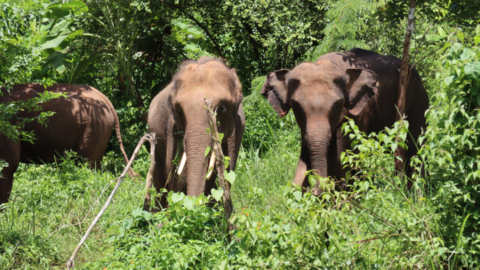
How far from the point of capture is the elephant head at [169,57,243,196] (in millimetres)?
4066

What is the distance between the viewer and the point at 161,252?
333cm

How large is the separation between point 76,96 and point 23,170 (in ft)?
5.81

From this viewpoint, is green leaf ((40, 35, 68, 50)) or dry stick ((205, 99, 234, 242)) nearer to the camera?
dry stick ((205, 99, 234, 242))

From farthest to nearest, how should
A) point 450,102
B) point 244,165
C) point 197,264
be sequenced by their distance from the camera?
1. point 244,165
2. point 197,264
3. point 450,102

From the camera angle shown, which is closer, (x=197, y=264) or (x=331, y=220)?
(x=331, y=220)

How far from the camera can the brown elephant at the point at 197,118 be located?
13.4 feet

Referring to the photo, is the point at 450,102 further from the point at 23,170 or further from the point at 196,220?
the point at 23,170

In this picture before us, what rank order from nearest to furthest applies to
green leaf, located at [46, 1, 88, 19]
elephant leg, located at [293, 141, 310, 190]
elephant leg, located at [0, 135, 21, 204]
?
elephant leg, located at [293, 141, 310, 190] → elephant leg, located at [0, 135, 21, 204] → green leaf, located at [46, 1, 88, 19]

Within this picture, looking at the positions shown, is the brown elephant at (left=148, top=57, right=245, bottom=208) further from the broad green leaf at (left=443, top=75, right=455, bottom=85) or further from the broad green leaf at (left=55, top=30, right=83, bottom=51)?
the broad green leaf at (left=55, top=30, right=83, bottom=51)

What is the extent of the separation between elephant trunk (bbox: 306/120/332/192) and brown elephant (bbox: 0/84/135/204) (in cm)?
296

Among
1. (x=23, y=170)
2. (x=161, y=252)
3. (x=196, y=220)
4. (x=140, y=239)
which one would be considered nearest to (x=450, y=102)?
(x=196, y=220)

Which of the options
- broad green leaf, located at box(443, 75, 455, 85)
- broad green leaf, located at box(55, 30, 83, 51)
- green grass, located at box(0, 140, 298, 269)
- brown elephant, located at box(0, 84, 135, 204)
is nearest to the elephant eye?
green grass, located at box(0, 140, 298, 269)

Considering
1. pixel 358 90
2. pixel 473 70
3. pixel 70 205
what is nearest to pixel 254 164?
pixel 358 90

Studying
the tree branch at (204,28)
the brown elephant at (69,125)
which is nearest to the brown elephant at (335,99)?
the brown elephant at (69,125)
